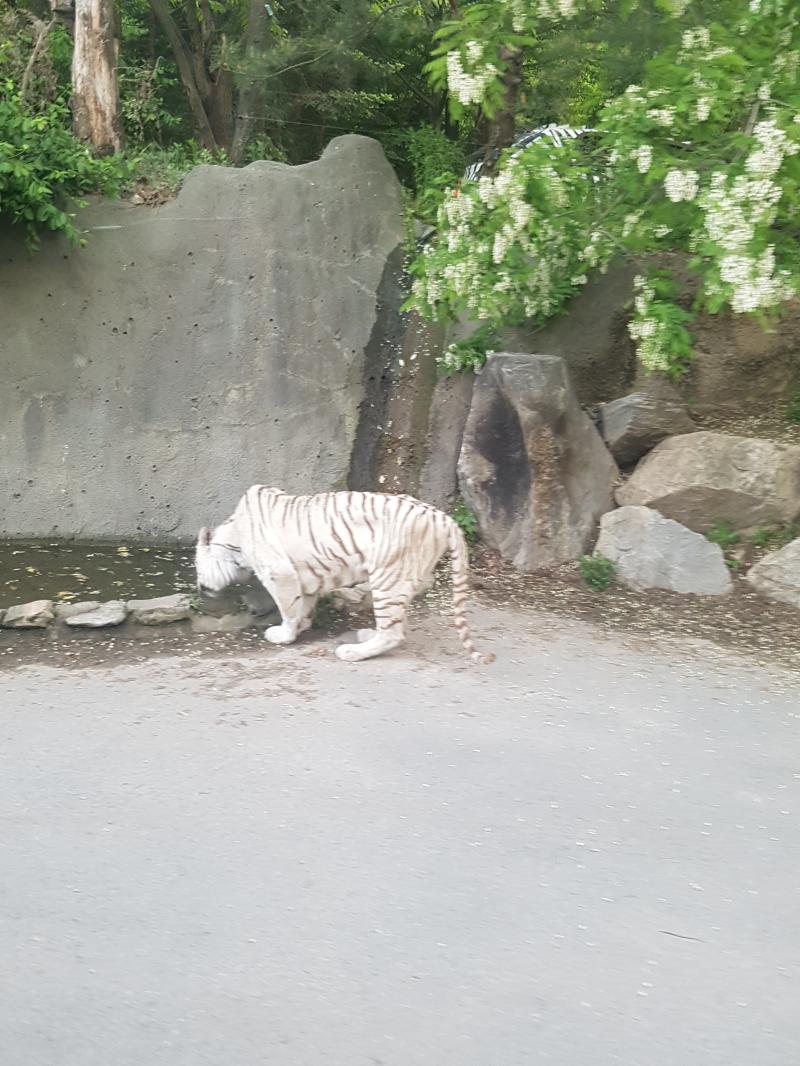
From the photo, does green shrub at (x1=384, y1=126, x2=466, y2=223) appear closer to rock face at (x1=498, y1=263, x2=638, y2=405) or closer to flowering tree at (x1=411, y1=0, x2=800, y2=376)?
rock face at (x1=498, y1=263, x2=638, y2=405)

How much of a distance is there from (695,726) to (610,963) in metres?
2.04

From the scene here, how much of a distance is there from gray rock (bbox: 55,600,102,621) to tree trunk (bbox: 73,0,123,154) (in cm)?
571

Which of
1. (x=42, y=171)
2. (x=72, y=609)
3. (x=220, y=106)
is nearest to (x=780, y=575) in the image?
(x=72, y=609)

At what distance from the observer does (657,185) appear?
6.86m

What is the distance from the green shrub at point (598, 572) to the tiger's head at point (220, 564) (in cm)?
251

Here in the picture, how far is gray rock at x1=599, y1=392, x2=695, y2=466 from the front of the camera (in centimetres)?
826

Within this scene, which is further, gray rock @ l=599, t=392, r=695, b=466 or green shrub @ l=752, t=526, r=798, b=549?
gray rock @ l=599, t=392, r=695, b=466

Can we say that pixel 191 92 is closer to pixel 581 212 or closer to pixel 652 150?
pixel 581 212

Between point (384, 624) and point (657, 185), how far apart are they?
3.56 meters

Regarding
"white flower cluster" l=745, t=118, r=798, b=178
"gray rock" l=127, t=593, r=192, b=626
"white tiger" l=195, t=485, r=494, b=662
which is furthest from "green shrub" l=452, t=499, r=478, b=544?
"white flower cluster" l=745, t=118, r=798, b=178

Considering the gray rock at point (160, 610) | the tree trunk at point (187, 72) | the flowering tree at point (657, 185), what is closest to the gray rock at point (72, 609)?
the gray rock at point (160, 610)

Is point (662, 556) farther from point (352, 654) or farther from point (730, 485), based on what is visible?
point (352, 654)

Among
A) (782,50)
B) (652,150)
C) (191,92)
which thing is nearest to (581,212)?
(652,150)

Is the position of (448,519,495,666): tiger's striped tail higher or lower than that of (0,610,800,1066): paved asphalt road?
higher
